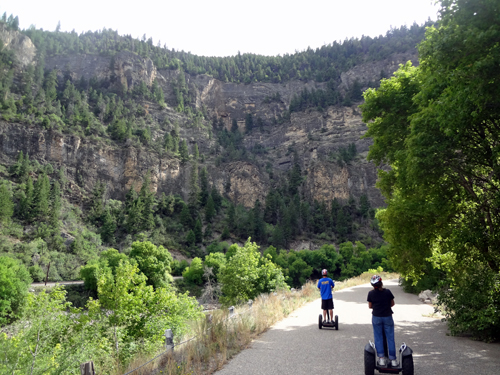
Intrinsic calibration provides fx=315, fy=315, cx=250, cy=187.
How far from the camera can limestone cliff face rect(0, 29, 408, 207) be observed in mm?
90875

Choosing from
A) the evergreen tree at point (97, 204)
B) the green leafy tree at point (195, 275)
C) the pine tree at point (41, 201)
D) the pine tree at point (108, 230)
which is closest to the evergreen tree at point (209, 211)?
the pine tree at point (108, 230)

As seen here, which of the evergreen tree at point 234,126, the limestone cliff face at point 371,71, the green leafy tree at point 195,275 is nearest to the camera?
the green leafy tree at point 195,275

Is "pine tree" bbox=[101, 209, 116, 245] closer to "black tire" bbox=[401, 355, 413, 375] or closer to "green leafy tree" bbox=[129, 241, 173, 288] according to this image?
"green leafy tree" bbox=[129, 241, 173, 288]

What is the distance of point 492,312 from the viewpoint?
7238 millimetres

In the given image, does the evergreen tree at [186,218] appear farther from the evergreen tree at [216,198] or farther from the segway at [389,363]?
the segway at [389,363]

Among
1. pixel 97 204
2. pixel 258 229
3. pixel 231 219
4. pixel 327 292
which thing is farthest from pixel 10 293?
pixel 258 229

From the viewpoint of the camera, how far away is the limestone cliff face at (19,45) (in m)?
115

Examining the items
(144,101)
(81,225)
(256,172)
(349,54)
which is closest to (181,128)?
A: (144,101)

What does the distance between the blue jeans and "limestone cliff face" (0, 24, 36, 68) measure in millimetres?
145832

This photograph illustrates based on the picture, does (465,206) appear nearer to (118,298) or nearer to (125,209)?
(118,298)

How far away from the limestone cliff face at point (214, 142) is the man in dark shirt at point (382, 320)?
307 feet

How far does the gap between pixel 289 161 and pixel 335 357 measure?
129 meters

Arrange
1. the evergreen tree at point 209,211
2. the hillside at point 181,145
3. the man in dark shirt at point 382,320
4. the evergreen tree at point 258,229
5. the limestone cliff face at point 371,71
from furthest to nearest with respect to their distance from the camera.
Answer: the limestone cliff face at point 371,71 → the evergreen tree at point 209,211 → the evergreen tree at point 258,229 → the hillside at point 181,145 → the man in dark shirt at point 382,320

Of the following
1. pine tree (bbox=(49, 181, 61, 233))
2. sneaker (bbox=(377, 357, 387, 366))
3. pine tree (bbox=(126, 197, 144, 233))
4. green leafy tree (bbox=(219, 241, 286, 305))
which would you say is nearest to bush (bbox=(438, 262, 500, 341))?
sneaker (bbox=(377, 357, 387, 366))
